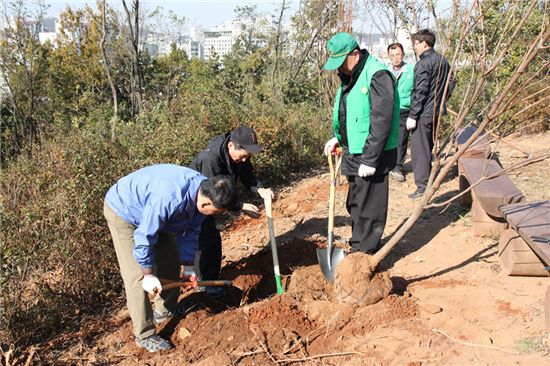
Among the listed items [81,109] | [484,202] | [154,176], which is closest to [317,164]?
[484,202]

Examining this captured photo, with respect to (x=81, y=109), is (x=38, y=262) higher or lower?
lower

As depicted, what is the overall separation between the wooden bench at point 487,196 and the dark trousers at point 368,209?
82 centimetres

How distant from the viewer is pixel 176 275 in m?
3.81

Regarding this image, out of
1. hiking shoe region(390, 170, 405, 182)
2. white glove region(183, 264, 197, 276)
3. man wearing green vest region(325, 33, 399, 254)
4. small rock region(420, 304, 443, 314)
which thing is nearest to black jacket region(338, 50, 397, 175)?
man wearing green vest region(325, 33, 399, 254)

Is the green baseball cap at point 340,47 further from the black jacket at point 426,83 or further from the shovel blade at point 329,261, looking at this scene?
the black jacket at point 426,83

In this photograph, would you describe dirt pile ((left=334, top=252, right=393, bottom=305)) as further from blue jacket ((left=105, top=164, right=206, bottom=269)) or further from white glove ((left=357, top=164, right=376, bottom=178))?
blue jacket ((left=105, top=164, right=206, bottom=269))

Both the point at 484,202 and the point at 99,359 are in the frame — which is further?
the point at 484,202

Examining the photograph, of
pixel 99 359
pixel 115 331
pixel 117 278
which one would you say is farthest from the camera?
pixel 117 278

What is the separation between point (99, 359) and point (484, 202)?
11.0 feet

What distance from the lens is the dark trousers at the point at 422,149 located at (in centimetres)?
570

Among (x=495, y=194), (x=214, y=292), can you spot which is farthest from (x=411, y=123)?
(x=214, y=292)

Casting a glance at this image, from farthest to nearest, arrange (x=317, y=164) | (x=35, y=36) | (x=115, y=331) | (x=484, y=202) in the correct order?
(x=35, y=36) < (x=317, y=164) < (x=484, y=202) < (x=115, y=331)

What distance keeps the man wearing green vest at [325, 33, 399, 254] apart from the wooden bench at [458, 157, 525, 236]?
31.3 inches

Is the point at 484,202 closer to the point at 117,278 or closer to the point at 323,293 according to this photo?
the point at 323,293
